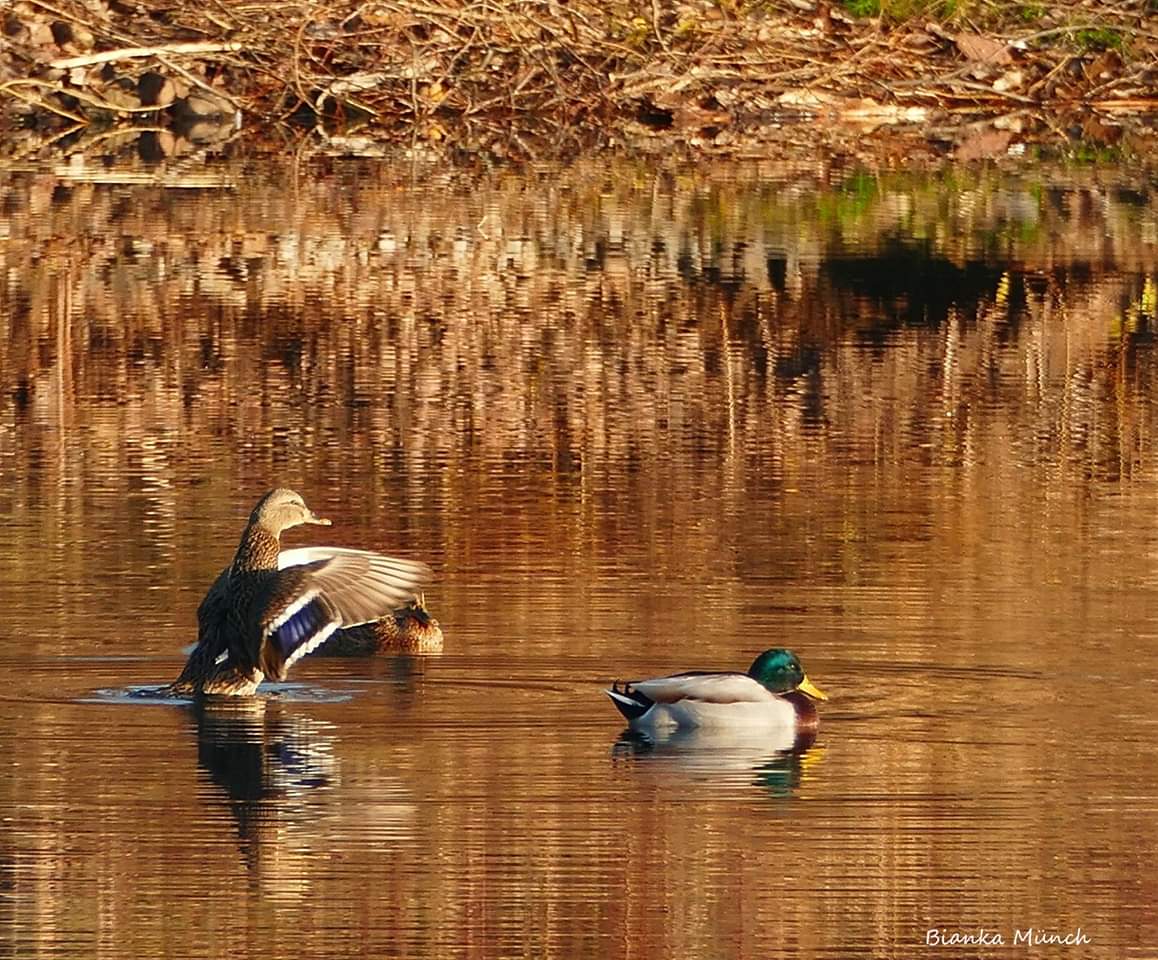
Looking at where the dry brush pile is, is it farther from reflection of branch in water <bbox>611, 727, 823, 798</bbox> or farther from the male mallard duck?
Result: reflection of branch in water <bbox>611, 727, 823, 798</bbox>

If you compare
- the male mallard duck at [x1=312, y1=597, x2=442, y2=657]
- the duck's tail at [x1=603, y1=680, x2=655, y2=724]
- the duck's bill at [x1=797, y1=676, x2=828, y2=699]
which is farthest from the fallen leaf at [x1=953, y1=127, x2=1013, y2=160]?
the duck's tail at [x1=603, y1=680, x2=655, y2=724]

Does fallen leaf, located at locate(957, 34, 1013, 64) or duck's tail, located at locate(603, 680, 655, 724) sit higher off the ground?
fallen leaf, located at locate(957, 34, 1013, 64)

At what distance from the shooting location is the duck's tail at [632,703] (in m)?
8.29

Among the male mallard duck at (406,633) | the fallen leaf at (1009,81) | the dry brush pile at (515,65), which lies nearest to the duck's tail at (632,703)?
the male mallard duck at (406,633)

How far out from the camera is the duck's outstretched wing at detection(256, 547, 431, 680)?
8.98 meters

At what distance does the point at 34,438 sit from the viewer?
13.1 m

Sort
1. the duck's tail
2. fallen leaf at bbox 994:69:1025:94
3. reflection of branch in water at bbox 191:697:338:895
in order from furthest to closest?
fallen leaf at bbox 994:69:1025:94, the duck's tail, reflection of branch in water at bbox 191:697:338:895

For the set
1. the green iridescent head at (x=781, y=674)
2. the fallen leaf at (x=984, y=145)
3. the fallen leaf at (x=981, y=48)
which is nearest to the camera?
the green iridescent head at (x=781, y=674)

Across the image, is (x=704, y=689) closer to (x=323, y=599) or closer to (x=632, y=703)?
(x=632, y=703)

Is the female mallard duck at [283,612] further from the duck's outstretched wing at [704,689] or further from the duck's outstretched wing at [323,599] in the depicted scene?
the duck's outstretched wing at [704,689]

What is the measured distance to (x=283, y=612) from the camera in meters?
9.08

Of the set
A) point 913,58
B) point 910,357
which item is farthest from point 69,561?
point 913,58

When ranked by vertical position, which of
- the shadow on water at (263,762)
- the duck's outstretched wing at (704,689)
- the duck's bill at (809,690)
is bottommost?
the shadow on water at (263,762)

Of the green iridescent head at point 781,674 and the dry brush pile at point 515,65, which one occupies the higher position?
the dry brush pile at point 515,65
